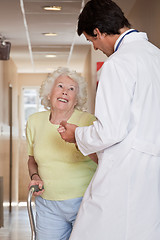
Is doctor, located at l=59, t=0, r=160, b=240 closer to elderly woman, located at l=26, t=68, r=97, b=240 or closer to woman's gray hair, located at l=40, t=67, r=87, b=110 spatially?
elderly woman, located at l=26, t=68, r=97, b=240

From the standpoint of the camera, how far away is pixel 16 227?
256 inches

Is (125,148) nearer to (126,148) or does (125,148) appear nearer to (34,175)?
(126,148)

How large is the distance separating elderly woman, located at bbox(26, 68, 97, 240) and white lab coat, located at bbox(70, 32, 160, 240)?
45 centimetres

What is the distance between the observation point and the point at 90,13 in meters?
1.93

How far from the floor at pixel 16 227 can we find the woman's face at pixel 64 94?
10.9ft

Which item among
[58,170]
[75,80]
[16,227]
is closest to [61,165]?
[58,170]

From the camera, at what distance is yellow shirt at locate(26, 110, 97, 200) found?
7.39 feet

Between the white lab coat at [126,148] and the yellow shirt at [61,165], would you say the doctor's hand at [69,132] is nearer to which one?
the white lab coat at [126,148]

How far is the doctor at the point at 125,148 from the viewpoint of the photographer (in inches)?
67.0

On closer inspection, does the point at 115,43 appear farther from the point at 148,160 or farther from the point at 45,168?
the point at 45,168

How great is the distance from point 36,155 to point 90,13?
2.52ft

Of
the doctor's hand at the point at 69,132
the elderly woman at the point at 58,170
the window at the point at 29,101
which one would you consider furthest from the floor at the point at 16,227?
the window at the point at 29,101

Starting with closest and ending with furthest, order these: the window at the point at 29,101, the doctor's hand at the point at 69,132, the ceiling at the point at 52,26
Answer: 1. the doctor's hand at the point at 69,132
2. the ceiling at the point at 52,26
3. the window at the point at 29,101

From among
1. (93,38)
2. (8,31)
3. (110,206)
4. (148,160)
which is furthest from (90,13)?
(8,31)
